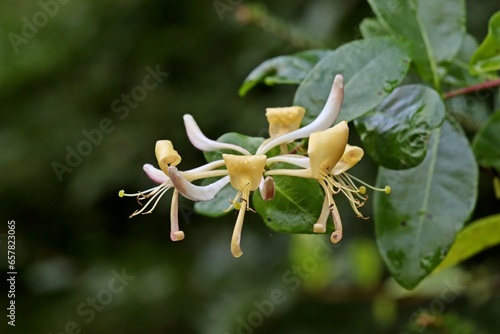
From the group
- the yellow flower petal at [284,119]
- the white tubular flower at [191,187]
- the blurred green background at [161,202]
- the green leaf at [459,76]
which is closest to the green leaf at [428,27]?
the green leaf at [459,76]

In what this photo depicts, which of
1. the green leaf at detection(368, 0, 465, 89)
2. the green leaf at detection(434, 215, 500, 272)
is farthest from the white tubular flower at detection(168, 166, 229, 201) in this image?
the green leaf at detection(434, 215, 500, 272)

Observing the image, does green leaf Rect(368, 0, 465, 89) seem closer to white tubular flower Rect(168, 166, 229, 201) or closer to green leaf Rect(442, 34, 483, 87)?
green leaf Rect(442, 34, 483, 87)

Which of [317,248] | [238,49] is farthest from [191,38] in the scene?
[317,248]

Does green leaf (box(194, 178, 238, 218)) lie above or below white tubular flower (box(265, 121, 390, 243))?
below

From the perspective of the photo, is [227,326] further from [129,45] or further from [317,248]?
[129,45]

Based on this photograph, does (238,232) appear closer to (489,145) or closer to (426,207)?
(426,207)
